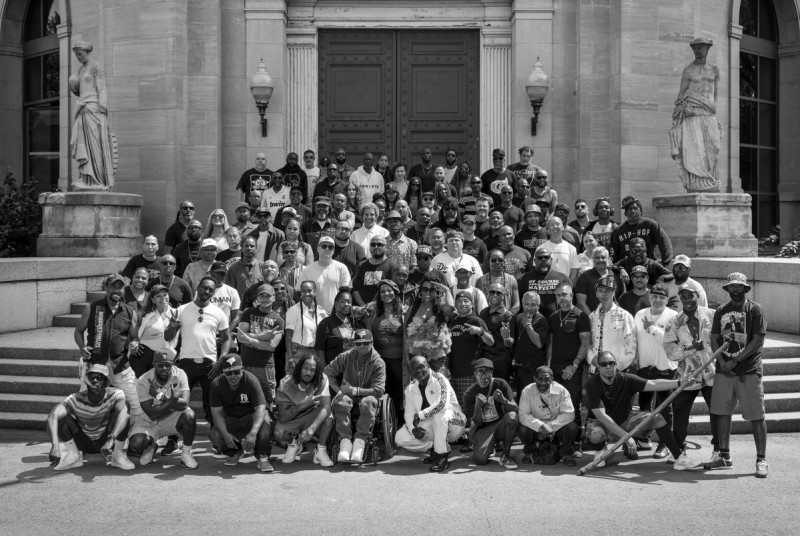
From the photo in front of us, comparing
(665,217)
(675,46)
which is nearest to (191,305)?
(665,217)

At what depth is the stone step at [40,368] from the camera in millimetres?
12773

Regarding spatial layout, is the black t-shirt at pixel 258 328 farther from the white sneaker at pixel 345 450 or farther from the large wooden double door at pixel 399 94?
the large wooden double door at pixel 399 94

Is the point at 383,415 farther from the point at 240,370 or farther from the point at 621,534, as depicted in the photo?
the point at 621,534

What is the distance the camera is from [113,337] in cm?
1116

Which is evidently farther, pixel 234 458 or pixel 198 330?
pixel 198 330

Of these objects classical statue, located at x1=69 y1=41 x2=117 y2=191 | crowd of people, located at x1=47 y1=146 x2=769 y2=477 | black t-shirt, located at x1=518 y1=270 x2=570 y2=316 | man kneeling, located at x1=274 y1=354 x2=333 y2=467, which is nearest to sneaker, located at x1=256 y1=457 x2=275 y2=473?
crowd of people, located at x1=47 y1=146 x2=769 y2=477

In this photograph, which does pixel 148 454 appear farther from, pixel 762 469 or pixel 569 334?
pixel 762 469

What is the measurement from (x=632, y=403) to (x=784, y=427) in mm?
2045

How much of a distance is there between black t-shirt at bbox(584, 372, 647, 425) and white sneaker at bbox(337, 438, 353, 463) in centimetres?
260

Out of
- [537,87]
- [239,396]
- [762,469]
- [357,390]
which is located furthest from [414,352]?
[537,87]

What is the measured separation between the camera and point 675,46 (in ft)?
58.4

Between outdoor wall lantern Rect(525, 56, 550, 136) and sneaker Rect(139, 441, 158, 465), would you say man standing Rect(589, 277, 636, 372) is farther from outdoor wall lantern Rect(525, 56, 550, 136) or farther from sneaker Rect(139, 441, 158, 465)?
outdoor wall lantern Rect(525, 56, 550, 136)

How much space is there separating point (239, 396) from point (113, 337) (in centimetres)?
173

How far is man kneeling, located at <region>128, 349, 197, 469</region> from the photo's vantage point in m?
10.5
